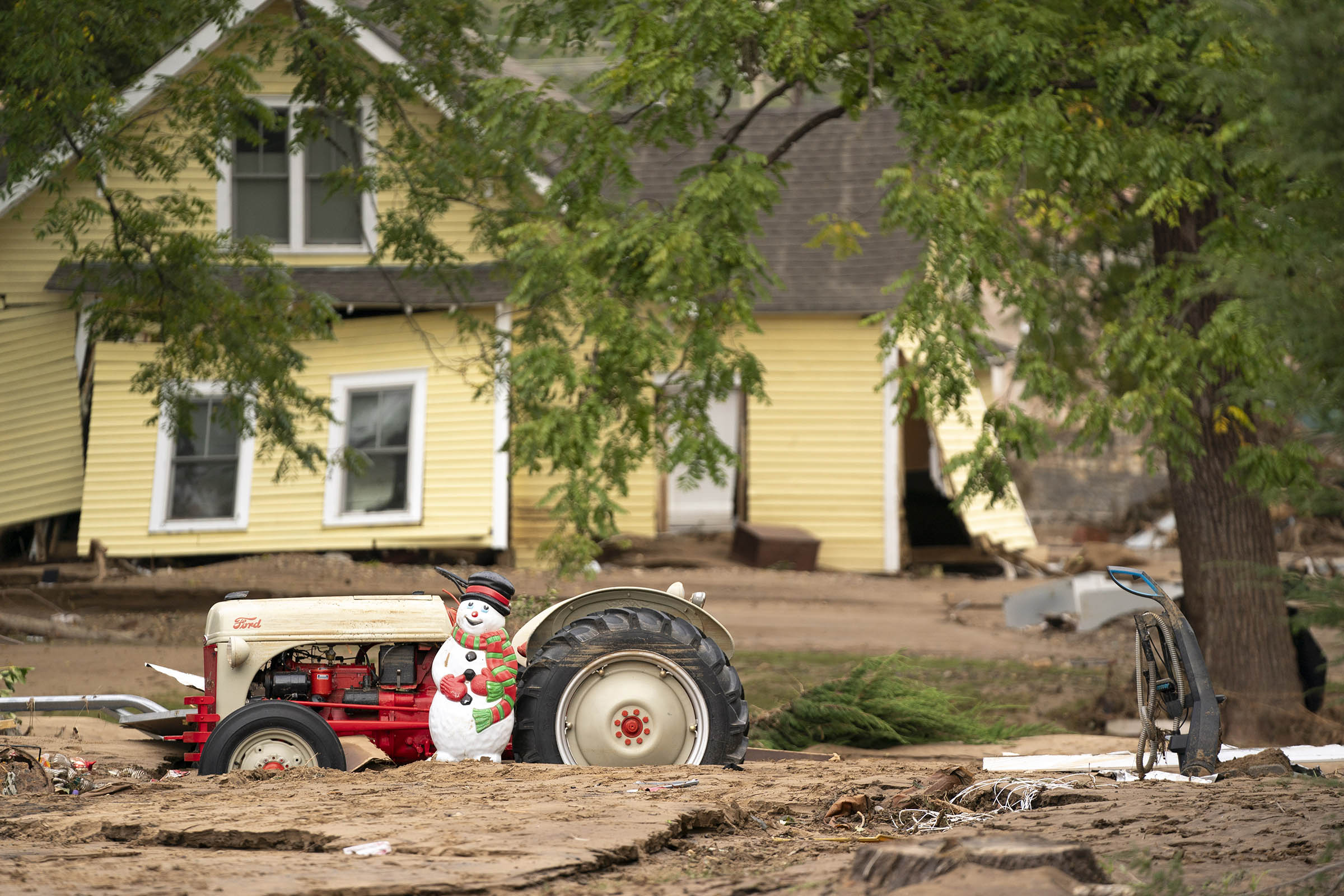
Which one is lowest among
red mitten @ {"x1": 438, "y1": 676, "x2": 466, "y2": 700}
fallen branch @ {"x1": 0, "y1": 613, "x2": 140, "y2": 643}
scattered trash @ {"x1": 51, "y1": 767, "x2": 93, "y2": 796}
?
scattered trash @ {"x1": 51, "y1": 767, "x2": 93, "y2": 796}

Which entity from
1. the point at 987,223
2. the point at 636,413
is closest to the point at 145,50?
the point at 636,413

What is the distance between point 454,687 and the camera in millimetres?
6301

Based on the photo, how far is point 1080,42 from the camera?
32.1ft

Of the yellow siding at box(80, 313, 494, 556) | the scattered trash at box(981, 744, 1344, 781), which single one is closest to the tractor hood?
the scattered trash at box(981, 744, 1344, 781)

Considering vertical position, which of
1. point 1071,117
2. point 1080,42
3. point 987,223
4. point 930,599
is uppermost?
point 1080,42

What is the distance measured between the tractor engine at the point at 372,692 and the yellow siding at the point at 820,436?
14.0 metres

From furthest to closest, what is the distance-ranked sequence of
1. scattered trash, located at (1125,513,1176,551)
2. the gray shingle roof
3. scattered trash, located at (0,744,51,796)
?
scattered trash, located at (1125,513,1176,551) < the gray shingle roof < scattered trash, located at (0,744,51,796)

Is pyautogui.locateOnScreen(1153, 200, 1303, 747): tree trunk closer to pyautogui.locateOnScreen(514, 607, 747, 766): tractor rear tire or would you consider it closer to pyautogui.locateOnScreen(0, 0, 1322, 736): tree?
pyautogui.locateOnScreen(0, 0, 1322, 736): tree

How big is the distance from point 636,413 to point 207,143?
14.4 ft

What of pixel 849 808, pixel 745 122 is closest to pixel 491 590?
pixel 849 808

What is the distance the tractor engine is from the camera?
6676 mm

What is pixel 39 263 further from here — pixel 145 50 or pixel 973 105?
pixel 973 105

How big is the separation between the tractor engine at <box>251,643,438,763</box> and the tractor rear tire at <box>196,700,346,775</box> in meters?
0.34

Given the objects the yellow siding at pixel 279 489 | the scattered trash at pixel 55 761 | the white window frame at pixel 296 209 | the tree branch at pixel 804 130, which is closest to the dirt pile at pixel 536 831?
the scattered trash at pixel 55 761
